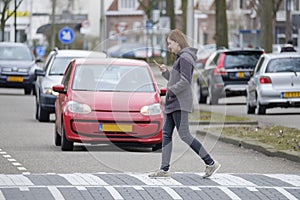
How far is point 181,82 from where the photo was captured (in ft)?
38.1

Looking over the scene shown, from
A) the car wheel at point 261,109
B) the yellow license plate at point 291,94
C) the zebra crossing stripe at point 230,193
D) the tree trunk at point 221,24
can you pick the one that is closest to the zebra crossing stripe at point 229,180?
the zebra crossing stripe at point 230,193

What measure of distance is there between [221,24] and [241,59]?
1041 centimetres

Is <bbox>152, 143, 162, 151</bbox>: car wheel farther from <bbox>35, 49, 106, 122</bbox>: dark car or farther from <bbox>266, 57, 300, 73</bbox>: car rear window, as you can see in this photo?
<bbox>266, 57, 300, 73</bbox>: car rear window

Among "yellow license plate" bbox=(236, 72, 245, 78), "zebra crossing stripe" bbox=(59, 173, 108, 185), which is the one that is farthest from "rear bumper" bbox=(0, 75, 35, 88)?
"zebra crossing stripe" bbox=(59, 173, 108, 185)

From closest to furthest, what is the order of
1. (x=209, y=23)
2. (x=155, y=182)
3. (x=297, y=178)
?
(x=155, y=182) < (x=297, y=178) < (x=209, y=23)

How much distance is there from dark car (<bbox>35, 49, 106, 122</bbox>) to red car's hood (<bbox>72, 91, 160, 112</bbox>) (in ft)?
20.1

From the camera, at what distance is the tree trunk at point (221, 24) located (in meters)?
43.2

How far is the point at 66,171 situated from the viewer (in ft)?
43.8

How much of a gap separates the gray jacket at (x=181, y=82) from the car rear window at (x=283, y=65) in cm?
1555

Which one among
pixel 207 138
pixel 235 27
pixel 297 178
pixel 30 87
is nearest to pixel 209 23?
pixel 235 27

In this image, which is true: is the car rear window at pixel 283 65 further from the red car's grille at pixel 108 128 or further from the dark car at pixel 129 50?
the red car's grille at pixel 108 128

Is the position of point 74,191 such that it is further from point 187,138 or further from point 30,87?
point 30,87

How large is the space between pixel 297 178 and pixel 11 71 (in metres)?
24.6

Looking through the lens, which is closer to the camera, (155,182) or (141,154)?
(155,182)
